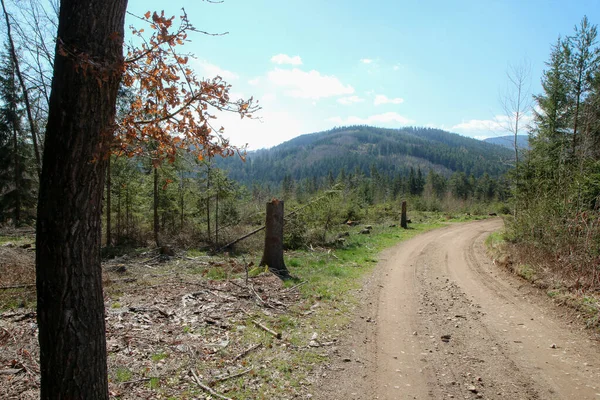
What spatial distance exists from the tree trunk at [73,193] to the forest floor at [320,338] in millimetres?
1614

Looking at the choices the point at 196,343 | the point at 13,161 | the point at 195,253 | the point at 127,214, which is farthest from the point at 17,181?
the point at 196,343

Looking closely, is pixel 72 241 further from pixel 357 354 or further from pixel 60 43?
pixel 357 354

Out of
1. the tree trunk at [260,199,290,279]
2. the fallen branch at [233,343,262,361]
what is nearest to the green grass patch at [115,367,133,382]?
the fallen branch at [233,343,262,361]

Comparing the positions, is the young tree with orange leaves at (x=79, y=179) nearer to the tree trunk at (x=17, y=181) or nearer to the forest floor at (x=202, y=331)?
the forest floor at (x=202, y=331)

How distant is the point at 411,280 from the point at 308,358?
5522 millimetres

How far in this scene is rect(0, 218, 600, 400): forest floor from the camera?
416cm

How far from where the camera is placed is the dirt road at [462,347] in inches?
167

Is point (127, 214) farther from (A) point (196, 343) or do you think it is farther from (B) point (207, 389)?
(B) point (207, 389)

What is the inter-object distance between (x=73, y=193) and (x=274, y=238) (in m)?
7.20

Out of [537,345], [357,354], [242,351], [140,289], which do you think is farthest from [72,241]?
[537,345]

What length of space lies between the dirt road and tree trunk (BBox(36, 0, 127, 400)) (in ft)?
9.20

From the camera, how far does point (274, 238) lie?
946 centimetres

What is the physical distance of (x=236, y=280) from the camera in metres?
8.26

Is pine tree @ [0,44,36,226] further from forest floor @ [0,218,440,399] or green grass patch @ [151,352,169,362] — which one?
green grass patch @ [151,352,169,362]
